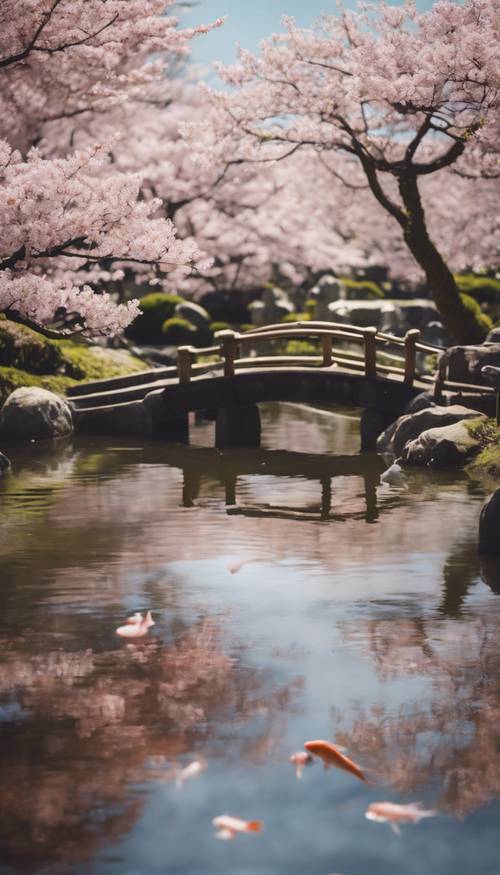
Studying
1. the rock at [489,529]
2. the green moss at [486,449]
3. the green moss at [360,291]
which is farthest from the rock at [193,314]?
the rock at [489,529]

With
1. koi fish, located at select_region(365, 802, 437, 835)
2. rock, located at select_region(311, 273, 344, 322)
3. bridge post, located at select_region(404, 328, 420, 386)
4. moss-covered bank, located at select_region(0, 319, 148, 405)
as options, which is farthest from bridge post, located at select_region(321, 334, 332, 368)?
rock, located at select_region(311, 273, 344, 322)

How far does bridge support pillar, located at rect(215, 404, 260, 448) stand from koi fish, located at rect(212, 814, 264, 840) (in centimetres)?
1523

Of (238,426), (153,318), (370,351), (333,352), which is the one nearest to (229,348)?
(238,426)

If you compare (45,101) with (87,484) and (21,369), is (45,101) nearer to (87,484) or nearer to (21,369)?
(21,369)

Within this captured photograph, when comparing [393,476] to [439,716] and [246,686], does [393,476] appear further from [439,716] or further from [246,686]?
[439,716]

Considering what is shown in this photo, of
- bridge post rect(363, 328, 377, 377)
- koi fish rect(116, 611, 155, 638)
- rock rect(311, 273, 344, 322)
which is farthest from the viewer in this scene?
rock rect(311, 273, 344, 322)

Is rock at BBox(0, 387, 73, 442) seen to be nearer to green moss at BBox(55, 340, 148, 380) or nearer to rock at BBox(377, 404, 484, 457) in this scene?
green moss at BBox(55, 340, 148, 380)

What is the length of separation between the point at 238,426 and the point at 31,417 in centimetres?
380

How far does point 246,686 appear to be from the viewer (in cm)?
786

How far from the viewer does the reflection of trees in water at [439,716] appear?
6.46 metres

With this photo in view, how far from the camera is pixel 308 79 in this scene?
23109 millimetres

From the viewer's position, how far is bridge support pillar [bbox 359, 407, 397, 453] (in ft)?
67.8

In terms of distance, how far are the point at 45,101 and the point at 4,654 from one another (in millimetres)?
20171

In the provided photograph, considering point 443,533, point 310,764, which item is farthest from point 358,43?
point 310,764
